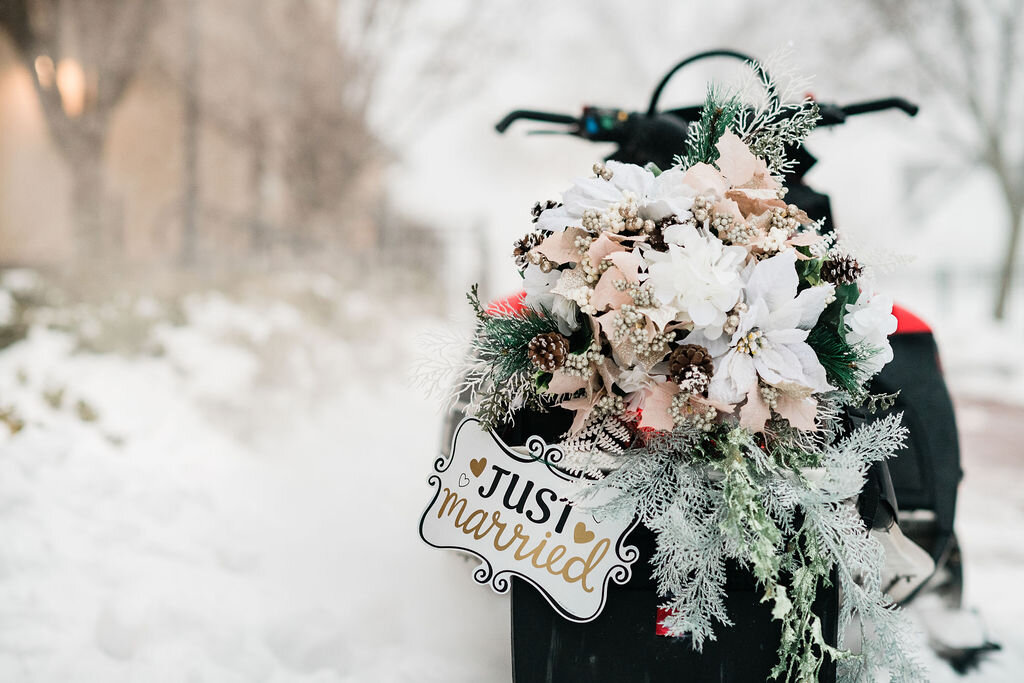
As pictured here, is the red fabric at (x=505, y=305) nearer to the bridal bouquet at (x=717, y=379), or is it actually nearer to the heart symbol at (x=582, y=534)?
the bridal bouquet at (x=717, y=379)

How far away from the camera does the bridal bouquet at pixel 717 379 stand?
908 mm

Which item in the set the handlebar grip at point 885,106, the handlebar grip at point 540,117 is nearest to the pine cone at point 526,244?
the handlebar grip at point 540,117

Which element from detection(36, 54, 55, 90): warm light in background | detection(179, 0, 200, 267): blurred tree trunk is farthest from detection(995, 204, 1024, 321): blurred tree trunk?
detection(36, 54, 55, 90): warm light in background

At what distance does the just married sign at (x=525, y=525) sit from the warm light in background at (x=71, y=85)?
6.36 metres

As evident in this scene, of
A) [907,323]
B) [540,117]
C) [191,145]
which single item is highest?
[191,145]

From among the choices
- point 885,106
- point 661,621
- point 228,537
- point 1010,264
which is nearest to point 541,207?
point 661,621

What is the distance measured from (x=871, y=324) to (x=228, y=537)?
176cm

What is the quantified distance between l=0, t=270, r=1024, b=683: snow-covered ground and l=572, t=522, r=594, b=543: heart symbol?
0.38 meters

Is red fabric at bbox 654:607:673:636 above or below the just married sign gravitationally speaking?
below

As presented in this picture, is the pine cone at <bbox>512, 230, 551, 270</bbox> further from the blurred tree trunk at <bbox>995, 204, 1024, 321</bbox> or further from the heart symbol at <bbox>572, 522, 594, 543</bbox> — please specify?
the blurred tree trunk at <bbox>995, 204, 1024, 321</bbox>

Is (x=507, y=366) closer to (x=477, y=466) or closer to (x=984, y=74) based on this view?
(x=477, y=466)

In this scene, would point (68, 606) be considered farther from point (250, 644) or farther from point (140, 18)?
point (140, 18)

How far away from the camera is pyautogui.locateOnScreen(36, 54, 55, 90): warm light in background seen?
571 centimetres

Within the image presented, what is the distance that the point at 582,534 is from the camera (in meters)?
0.99
